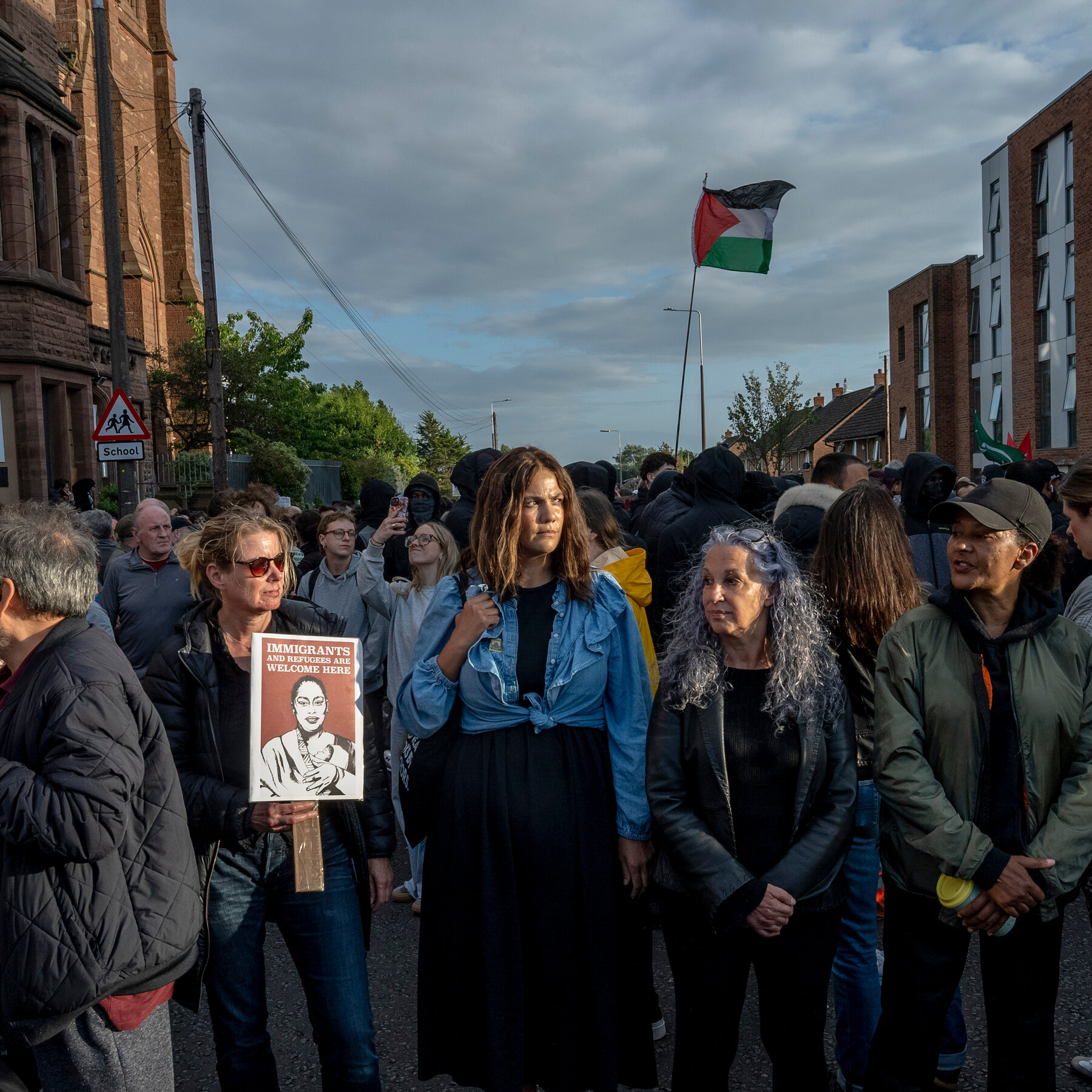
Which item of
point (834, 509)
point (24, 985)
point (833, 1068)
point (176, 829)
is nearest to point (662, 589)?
point (834, 509)

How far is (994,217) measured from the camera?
120 ft

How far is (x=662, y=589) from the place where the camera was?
526cm

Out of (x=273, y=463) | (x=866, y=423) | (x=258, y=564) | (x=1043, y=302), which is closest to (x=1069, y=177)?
(x=1043, y=302)

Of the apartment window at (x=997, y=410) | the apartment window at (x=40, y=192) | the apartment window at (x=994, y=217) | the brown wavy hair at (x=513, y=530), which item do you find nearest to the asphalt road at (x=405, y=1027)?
the brown wavy hair at (x=513, y=530)

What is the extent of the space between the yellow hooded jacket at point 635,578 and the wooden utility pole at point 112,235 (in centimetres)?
1023

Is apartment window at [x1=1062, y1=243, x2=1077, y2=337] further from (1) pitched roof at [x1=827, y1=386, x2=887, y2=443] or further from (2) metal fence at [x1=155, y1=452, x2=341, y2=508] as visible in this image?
(2) metal fence at [x1=155, y1=452, x2=341, y2=508]

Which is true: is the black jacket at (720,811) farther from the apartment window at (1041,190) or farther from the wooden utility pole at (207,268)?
the apartment window at (1041,190)

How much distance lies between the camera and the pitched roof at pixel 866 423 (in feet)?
176

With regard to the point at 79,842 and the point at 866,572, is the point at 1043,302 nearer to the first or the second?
the point at 866,572

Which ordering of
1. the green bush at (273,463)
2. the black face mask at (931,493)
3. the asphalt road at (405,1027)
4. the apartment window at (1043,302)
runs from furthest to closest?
the apartment window at (1043,302) → the green bush at (273,463) → the black face mask at (931,493) → the asphalt road at (405,1027)

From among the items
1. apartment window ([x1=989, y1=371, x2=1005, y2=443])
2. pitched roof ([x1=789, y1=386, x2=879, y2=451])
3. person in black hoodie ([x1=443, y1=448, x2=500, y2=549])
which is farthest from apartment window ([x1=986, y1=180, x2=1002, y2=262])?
person in black hoodie ([x1=443, y1=448, x2=500, y2=549])

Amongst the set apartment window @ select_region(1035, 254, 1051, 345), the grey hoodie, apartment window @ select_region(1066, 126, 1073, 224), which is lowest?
the grey hoodie

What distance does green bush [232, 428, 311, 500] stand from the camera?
26250mm

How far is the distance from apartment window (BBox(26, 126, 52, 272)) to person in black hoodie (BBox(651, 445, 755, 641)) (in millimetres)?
17596
